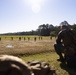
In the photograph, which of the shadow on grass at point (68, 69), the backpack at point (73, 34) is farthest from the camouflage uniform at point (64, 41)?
the shadow on grass at point (68, 69)

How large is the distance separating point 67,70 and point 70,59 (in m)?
0.56

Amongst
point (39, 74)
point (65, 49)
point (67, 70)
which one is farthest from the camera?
point (65, 49)

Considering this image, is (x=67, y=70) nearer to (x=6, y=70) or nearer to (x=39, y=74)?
(x=39, y=74)

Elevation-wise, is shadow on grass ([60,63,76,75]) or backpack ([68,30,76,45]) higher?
backpack ([68,30,76,45])

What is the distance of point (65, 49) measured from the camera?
8.66 metres

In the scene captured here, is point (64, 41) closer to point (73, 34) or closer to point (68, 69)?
point (73, 34)

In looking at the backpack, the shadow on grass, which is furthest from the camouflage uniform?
the shadow on grass

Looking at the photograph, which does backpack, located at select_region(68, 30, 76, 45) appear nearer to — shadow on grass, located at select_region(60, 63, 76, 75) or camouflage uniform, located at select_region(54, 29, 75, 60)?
camouflage uniform, located at select_region(54, 29, 75, 60)

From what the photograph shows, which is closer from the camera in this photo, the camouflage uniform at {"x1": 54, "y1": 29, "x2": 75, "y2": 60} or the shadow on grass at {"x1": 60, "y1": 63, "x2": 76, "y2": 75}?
Answer: the shadow on grass at {"x1": 60, "y1": 63, "x2": 76, "y2": 75}

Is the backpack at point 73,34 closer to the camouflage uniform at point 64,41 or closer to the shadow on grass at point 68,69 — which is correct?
the camouflage uniform at point 64,41

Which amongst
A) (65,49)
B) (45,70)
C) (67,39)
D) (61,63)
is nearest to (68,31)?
(67,39)

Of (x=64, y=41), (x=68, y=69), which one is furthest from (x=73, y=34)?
(x=68, y=69)

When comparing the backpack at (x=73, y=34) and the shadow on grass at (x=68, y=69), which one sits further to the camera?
the backpack at (x=73, y=34)

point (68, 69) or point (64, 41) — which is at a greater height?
point (64, 41)
